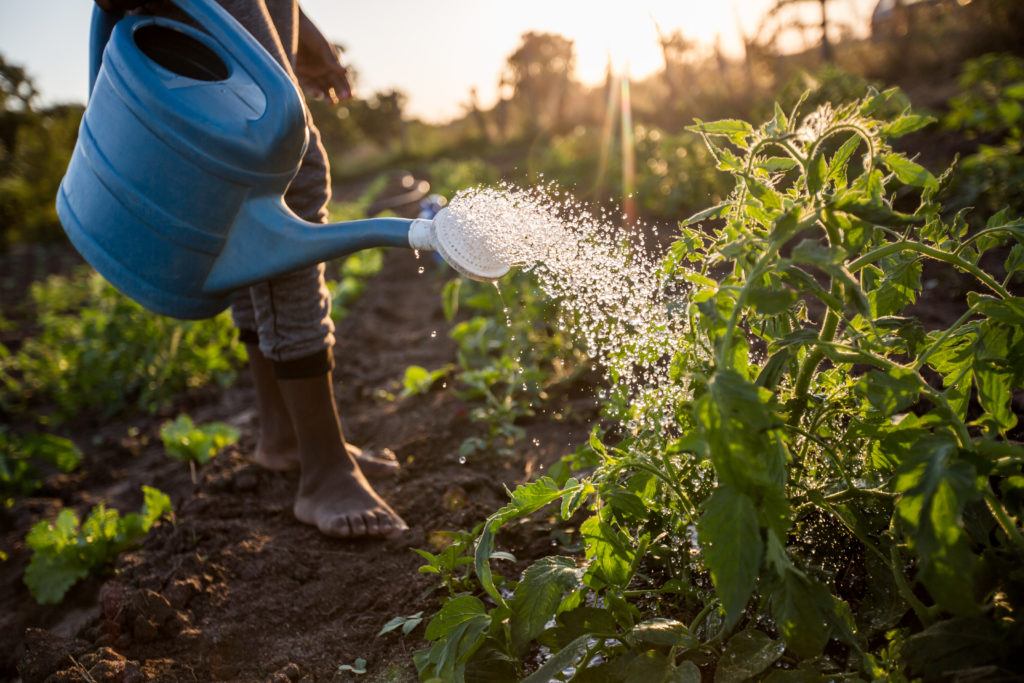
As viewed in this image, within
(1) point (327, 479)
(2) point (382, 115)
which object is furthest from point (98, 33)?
(2) point (382, 115)

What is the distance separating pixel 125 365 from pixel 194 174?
3192mm

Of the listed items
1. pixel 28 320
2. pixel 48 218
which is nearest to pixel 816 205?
pixel 28 320

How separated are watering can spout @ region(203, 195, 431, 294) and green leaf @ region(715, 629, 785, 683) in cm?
84

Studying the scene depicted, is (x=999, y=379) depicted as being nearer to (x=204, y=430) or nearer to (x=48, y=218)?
(x=204, y=430)

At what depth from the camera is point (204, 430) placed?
294 centimetres

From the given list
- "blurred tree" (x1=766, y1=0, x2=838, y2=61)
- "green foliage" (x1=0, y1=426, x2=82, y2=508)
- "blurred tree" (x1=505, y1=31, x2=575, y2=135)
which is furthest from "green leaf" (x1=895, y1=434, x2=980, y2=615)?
"blurred tree" (x1=505, y1=31, x2=575, y2=135)

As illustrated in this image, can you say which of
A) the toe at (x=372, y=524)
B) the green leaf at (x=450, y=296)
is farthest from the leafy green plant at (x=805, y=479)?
the green leaf at (x=450, y=296)

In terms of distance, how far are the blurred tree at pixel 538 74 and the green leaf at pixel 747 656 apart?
19881 mm

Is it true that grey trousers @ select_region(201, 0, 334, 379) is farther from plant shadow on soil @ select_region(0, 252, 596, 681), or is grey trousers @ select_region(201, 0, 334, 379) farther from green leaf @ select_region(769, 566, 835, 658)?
green leaf @ select_region(769, 566, 835, 658)

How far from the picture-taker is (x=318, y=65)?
8.04ft

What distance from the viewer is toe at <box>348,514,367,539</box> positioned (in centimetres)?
192

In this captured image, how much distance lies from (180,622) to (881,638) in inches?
54.4

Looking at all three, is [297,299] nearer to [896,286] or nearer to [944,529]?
[896,286]

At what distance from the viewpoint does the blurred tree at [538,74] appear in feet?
67.3
